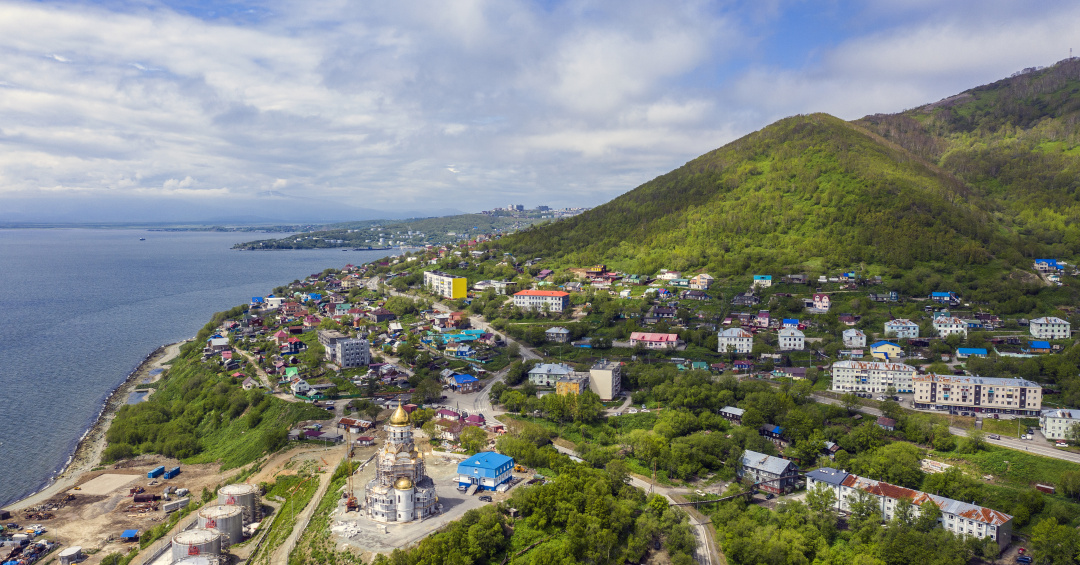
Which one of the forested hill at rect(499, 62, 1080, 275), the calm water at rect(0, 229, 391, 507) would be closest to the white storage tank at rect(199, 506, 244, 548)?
the calm water at rect(0, 229, 391, 507)

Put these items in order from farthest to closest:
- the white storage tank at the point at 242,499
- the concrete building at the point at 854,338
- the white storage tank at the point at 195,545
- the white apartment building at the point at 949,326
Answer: the white apartment building at the point at 949,326 < the concrete building at the point at 854,338 < the white storage tank at the point at 242,499 < the white storage tank at the point at 195,545

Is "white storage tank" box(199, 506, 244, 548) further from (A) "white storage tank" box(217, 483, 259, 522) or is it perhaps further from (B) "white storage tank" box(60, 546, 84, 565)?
(B) "white storage tank" box(60, 546, 84, 565)

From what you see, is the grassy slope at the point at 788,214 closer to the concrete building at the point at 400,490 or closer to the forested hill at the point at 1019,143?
the forested hill at the point at 1019,143

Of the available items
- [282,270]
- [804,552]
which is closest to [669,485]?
[804,552]

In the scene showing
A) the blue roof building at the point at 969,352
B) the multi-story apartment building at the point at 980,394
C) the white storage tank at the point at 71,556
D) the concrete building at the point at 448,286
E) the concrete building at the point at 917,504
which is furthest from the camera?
the concrete building at the point at 448,286

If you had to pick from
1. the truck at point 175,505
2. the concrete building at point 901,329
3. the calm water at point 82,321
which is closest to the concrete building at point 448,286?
the calm water at point 82,321

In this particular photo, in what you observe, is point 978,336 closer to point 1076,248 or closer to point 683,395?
point 683,395
